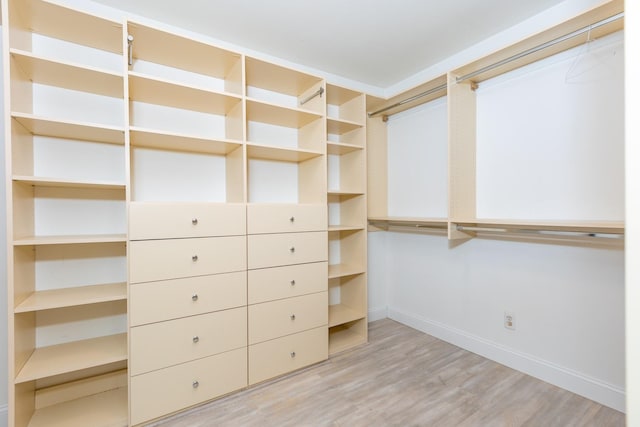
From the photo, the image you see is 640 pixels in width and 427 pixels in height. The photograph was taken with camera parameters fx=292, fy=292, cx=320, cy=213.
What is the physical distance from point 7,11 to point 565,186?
3230 mm

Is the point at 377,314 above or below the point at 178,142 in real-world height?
below

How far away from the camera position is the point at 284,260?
84.1 inches

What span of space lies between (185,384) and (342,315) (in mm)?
1329

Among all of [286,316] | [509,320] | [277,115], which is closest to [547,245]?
[509,320]

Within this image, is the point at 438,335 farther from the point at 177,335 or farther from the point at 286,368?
the point at 177,335

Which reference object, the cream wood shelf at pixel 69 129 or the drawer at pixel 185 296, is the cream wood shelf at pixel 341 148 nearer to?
the drawer at pixel 185 296

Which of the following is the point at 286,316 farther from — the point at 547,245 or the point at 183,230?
the point at 547,245

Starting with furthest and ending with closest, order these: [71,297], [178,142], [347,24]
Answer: [347,24] < [178,142] < [71,297]

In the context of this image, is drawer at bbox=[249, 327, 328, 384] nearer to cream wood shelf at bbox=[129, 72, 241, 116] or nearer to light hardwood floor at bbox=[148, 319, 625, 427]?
light hardwood floor at bbox=[148, 319, 625, 427]

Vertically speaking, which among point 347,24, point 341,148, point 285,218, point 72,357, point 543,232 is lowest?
point 72,357

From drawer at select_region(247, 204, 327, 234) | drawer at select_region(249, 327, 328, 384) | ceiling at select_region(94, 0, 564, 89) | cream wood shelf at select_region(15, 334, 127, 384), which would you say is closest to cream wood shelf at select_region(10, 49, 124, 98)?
ceiling at select_region(94, 0, 564, 89)

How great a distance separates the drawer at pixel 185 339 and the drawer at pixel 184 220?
1.69 feet

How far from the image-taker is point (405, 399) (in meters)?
1.85

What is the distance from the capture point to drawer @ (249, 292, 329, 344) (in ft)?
6.57
